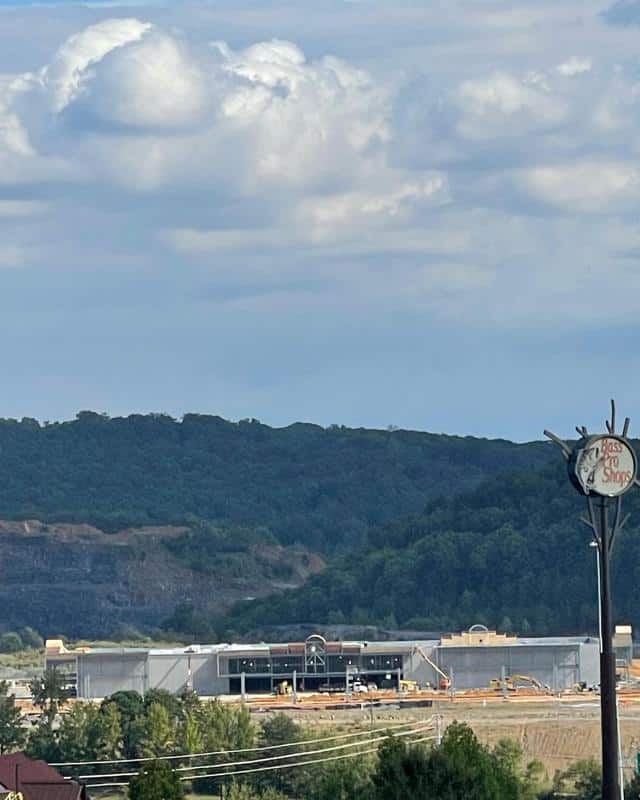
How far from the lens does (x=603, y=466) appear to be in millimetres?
34125

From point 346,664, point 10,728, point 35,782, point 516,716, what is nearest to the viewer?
point 35,782

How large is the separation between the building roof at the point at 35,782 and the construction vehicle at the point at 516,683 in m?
69.6

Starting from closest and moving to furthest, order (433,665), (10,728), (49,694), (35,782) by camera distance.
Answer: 1. (35,782)
2. (10,728)
3. (49,694)
4. (433,665)

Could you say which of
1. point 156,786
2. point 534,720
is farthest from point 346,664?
point 156,786

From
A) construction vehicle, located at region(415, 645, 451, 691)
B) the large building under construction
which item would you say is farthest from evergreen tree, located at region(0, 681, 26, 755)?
construction vehicle, located at region(415, 645, 451, 691)

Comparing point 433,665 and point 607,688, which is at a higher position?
point 433,665

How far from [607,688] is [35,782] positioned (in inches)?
1551

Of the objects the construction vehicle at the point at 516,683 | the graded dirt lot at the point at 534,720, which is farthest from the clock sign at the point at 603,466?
the construction vehicle at the point at 516,683

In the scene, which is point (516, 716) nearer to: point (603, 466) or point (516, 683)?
point (516, 683)

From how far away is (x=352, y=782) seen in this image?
78.1m

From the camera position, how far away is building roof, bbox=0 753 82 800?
68438 mm

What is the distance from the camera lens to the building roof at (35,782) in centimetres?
6844

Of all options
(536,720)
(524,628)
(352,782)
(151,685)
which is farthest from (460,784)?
(524,628)

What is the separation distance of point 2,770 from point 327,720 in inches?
1874
